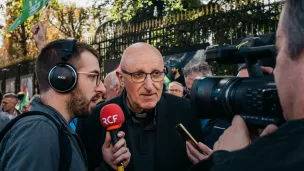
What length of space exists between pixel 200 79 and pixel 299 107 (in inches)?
24.9

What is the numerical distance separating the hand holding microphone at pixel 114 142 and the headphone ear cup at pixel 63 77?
258 mm

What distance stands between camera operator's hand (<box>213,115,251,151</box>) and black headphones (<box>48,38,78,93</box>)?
3.61 feet

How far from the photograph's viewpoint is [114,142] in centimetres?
237

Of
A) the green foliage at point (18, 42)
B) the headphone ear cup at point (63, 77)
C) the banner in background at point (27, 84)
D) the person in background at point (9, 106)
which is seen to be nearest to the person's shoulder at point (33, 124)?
the headphone ear cup at point (63, 77)

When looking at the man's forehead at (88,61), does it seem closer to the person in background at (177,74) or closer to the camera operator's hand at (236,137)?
the camera operator's hand at (236,137)

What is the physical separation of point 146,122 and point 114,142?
0.56m

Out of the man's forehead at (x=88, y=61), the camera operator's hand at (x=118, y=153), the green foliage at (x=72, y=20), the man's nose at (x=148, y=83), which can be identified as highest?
the green foliage at (x=72, y=20)

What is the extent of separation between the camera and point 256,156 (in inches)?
41.8

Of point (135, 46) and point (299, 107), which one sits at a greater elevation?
point (135, 46)

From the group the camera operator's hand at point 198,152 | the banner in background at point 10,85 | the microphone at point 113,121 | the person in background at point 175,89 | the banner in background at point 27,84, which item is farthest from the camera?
the banner in background at point 10,85

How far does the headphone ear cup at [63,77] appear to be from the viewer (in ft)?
7.55

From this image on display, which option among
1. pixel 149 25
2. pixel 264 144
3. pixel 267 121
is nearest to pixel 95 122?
pixel 267 121

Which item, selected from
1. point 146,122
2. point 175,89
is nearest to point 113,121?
point 146,122

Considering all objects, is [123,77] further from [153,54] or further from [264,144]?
[264,144]
